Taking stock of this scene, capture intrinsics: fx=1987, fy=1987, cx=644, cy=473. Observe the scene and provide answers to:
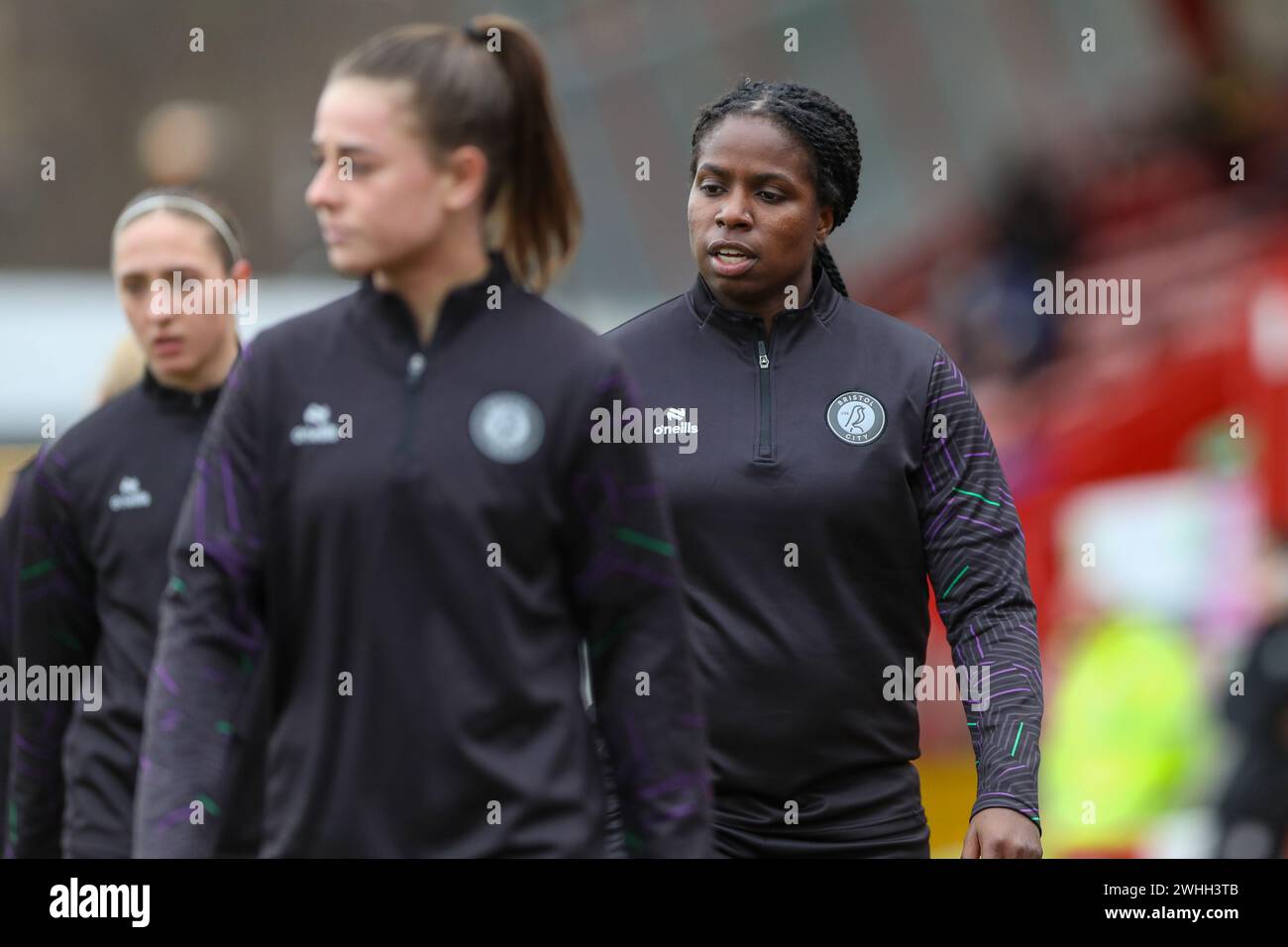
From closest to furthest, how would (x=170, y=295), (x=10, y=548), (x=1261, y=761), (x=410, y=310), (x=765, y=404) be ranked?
(x=410, y=310) < (x=765, y=404) < (x=170, y=295) < (x=10, y=548) < (x=1261, y=761)

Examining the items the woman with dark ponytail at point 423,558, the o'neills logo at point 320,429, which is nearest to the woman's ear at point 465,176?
the woman with dark ponytail at point 423,558

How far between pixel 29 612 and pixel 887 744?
1774mm

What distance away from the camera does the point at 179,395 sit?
13.7 ft

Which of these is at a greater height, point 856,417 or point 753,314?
point 753,314

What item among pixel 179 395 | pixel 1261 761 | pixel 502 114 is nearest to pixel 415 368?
pixel 502 114

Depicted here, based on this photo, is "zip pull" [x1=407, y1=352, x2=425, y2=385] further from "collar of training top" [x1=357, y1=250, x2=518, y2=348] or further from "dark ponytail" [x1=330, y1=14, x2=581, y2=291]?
"dark ponytail" [x1=330, y1=14, x2=581, y2=291]

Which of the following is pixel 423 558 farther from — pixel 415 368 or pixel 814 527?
pixel 814 527

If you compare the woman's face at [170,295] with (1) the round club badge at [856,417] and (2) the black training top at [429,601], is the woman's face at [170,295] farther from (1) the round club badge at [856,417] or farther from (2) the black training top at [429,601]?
(2) the black training top at [429,601]

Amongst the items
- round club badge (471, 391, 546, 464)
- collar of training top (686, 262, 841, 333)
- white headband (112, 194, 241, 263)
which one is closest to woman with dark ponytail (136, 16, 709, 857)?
round club badge (471, 391, 546, 464)

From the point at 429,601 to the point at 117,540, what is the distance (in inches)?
66.9

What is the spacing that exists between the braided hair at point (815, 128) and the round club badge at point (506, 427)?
1262 millimetres

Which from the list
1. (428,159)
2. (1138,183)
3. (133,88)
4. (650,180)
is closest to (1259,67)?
(1138,183)

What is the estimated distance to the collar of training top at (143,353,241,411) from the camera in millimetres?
4160

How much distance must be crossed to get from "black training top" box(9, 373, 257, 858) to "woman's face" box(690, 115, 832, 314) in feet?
3.99
